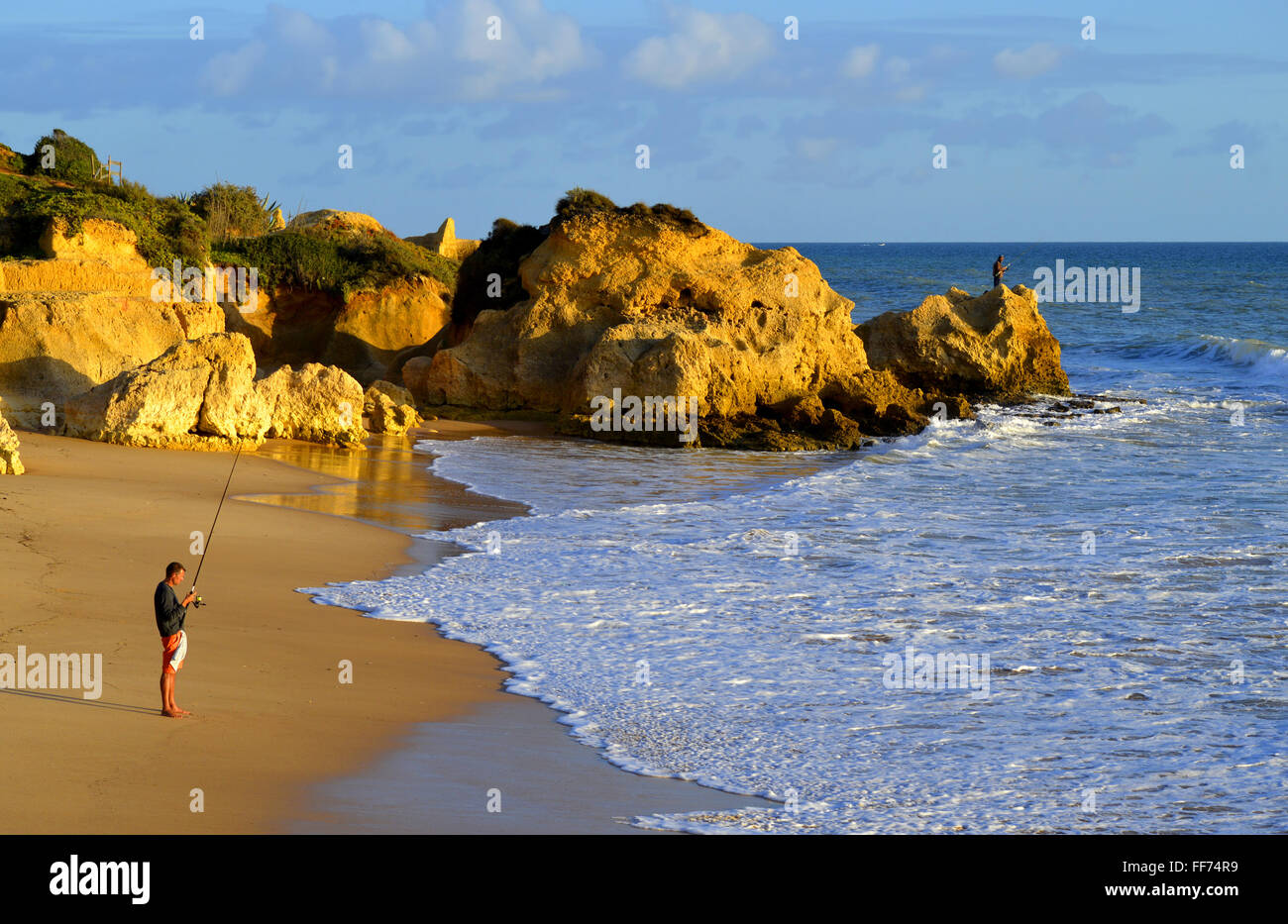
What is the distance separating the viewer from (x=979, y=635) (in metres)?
9.27

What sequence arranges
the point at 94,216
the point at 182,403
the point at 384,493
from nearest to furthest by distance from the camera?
1. the point at 384,493
2. the point at 182,403
3. the point at 94,216

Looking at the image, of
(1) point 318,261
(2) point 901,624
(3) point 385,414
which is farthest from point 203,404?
(1) point 318,261

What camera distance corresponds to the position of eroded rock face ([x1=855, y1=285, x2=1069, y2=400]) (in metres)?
26.7

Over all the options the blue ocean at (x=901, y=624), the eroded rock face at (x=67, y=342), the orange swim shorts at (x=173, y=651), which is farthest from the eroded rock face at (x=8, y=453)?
the orange swim shorts at (x=173, y=651)

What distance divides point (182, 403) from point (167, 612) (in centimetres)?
1064

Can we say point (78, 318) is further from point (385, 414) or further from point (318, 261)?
point (318, 261)

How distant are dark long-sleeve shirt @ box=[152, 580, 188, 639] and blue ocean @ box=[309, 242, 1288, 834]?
7.41 feet

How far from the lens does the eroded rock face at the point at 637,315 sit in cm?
2284

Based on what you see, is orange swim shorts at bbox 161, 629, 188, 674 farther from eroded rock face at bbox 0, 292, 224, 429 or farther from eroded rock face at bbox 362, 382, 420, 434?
eroded rock face at bbox 362, 382, 420, 434

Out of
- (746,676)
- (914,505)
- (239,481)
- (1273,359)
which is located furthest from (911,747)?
(1273,359)

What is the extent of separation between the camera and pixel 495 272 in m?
26.1

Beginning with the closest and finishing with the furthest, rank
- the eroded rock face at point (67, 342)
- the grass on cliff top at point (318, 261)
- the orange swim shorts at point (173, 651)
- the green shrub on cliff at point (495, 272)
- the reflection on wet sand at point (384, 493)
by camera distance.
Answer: the orange swim shorts at point (173, 651) < the reflection on wet sand at point (384, 493) < the eroded rock face at point (67, 342) < the green shrub on cliff at point (495, 272) < the grass on cliff top at point (318, 261)

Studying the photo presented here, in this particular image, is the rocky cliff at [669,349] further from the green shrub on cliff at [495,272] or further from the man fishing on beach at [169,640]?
the man fishing on beach at [169,640]

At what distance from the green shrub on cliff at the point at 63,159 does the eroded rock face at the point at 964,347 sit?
57.0 ft
